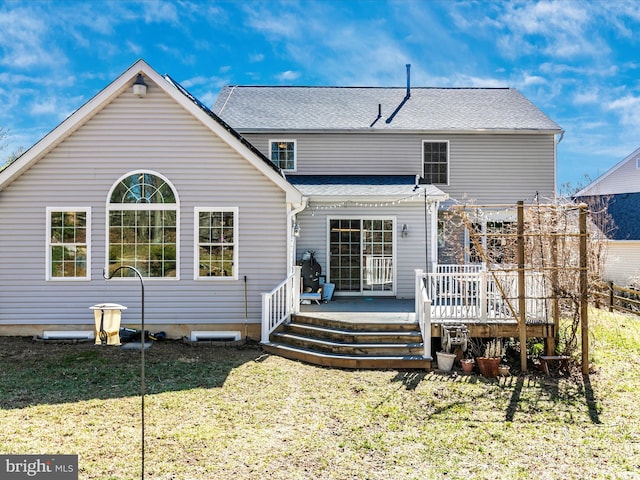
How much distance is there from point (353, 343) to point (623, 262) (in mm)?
18483

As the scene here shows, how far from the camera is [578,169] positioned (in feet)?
94.9

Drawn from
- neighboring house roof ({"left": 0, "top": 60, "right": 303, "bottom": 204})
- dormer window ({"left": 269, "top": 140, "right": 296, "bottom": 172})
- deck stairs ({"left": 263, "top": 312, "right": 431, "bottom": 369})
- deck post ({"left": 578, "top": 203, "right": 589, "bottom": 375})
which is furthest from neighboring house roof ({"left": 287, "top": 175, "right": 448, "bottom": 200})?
deck post ({"left": 578, "top": 203, "right": 589, "bottom": 375})

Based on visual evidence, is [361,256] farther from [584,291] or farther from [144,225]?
[584,291]

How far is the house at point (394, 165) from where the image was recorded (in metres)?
12.9

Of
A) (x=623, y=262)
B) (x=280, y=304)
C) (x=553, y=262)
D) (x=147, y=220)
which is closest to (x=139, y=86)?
(x=147, y=220)

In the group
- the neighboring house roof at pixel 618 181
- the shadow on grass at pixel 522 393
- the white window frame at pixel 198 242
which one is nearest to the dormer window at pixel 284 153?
the white window frame at pixel 198 242

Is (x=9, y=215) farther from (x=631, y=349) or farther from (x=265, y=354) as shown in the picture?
(x=631, y=349)

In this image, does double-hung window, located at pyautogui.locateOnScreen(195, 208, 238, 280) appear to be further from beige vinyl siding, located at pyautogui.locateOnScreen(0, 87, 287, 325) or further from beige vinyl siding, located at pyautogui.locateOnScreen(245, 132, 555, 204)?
beige vinyl siding, located at pyautogui.locateOnScreen(245, 132, 555, 204)

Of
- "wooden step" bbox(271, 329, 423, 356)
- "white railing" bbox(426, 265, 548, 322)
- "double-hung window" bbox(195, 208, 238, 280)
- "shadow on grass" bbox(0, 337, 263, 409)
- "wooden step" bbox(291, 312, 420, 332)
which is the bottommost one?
"shadow on grass" bbox(0, 337, 263, 409)

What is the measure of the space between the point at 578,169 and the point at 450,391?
26.9 m

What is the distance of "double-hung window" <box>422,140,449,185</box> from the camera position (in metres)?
15.7

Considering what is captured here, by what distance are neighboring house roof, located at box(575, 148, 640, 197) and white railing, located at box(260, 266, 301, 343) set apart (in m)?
21.8

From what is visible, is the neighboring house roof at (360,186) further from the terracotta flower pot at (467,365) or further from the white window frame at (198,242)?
the terracotta flower pot at (467,365)

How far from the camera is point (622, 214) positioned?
2262 centimetres
